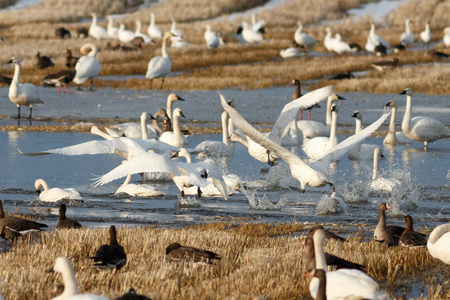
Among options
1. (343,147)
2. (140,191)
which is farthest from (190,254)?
(343,147)

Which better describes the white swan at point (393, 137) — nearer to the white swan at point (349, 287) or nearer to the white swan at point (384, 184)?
the white swan at point (384, 184)

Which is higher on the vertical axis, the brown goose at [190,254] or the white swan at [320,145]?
the white swan at [320,145]

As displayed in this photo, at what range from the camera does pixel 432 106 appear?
22312 mm

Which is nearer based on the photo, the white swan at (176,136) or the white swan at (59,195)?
the white swan at (59,195)

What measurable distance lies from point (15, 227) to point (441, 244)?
4.09m

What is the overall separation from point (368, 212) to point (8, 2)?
243 ft

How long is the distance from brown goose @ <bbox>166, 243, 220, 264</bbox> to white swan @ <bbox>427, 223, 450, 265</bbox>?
193cm

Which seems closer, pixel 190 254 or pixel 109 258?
pixel 109 258

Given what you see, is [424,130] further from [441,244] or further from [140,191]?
[441,244]

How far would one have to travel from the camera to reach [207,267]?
623 centimetres

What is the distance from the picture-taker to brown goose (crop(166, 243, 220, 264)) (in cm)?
616

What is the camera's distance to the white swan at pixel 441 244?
637 cm

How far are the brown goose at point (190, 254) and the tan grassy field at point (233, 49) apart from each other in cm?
1998

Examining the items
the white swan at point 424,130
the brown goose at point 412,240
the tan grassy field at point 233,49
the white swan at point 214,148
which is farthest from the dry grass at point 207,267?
the tan grassy field at point 233,49
